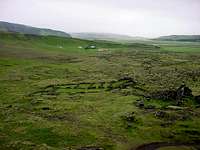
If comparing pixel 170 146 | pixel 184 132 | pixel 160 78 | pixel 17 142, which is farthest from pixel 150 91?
pixel 17 142

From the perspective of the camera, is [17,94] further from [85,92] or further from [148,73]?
[148,73]

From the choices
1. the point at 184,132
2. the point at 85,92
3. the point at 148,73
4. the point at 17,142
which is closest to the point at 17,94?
the point at 85,92

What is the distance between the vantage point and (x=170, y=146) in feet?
181

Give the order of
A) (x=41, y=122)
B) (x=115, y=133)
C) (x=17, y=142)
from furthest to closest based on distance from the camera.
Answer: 1. (x=41, y=122)
2. (x=115, y=133)
3. (x=17, y=142)

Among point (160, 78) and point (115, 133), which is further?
point (160, 78)

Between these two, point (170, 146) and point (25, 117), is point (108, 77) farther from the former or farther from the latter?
point (170, 146)

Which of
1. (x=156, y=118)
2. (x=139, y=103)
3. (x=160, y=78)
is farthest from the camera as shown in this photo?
(x=160, y=78)

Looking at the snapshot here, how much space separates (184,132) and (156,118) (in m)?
7.96

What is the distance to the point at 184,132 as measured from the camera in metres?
60.7

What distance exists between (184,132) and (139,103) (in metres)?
17.4

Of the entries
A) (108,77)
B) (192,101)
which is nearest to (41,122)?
(192,101)

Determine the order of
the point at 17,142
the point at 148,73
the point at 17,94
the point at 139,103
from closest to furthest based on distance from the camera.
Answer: the point at 17,142 < the point at 139,103 < the point at 17,94 < the point at 148,73

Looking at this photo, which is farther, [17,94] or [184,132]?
[17,94]

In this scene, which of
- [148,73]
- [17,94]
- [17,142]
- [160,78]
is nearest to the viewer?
[17,142]
